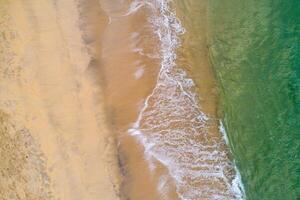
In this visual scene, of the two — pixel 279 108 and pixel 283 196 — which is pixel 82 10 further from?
pixel 283 196

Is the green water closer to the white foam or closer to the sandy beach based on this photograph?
the sandy beach

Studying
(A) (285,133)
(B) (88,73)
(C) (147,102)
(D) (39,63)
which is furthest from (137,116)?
(A) (285,133)

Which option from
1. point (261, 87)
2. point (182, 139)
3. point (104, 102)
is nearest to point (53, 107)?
point (104, 102)

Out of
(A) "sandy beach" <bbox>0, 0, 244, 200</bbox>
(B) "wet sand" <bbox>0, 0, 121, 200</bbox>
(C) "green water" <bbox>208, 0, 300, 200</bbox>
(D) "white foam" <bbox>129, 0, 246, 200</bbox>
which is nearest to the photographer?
(B) "wet sand" <bbox>0, 0, 121, 200</bbox>

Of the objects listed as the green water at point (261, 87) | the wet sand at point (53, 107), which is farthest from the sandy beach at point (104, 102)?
the green water at point (261, 87)

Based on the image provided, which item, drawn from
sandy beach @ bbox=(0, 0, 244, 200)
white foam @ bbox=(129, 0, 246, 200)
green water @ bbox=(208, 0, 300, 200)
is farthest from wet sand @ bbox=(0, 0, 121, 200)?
green water @ bbox=(208, 0, 300, 200)
